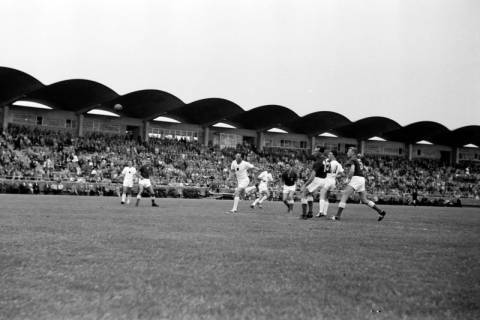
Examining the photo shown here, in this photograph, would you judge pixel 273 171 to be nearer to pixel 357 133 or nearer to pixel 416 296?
pixel 357 133

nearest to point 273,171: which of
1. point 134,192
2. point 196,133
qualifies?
point 196,133

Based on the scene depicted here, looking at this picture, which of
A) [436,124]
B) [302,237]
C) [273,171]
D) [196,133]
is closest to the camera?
[302,237]

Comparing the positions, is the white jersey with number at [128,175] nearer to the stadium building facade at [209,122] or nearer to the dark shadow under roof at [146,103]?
the stadium building facade at [209,122]

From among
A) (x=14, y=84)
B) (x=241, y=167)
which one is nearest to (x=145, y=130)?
(x=14, y=84)

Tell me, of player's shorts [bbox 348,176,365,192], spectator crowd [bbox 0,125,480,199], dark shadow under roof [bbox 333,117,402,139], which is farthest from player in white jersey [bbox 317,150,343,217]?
dark shadow under roof [bbox 333,117,402,139]

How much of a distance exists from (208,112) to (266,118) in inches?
285

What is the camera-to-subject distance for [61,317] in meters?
3.57

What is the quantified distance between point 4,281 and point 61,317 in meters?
1.39

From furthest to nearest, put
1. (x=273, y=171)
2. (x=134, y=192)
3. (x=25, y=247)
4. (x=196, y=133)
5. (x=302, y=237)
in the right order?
(x=196, y=133) → (x=273, y=171) → (x=134, y=192) → (x=302, y=237) → (x=25, y=247)

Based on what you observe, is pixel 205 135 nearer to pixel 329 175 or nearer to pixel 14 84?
pixel 14 84

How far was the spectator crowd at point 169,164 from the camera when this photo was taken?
3884cm

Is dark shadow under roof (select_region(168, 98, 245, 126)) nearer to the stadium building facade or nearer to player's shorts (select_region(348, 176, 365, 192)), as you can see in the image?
the stadium building facade

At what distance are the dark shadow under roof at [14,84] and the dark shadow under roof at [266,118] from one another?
73.8 feet

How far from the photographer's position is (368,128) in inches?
2638
